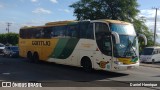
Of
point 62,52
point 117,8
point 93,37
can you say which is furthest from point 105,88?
point 117,8

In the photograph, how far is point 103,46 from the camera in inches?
714

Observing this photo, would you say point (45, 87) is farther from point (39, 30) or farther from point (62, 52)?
point (39, 30)

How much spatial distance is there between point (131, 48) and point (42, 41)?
9232mm

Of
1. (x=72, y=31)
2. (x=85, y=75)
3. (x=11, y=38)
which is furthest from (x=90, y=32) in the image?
(x=11, y=38)

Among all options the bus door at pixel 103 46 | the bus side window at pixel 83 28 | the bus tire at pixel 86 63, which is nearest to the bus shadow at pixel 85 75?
the bus tire at pixel 86 63

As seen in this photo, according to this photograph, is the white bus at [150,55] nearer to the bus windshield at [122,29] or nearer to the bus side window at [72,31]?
the bus side window at [72,31]

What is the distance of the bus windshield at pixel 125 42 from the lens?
1752 cm

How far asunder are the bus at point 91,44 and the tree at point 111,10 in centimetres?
3546

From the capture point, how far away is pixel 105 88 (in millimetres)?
13156

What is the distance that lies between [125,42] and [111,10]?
4276 cm

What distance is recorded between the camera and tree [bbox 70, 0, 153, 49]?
59.3 m

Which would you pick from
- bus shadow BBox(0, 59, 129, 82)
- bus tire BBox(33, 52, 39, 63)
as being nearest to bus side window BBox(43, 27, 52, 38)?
bus tire BBox(33, 52, 39, 63)

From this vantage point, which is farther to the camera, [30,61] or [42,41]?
[30,61]

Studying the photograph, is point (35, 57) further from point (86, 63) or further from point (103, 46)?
point (103, 46)
